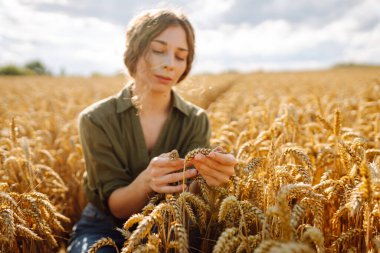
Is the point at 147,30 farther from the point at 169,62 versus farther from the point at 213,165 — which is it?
the point at 213,165

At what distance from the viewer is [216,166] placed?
1.70m

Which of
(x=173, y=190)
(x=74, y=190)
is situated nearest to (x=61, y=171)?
(x=74, y=190)

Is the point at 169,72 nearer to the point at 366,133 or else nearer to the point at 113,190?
the point at 113,190

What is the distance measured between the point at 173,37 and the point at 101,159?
39.4 inches

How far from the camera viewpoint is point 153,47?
229cm

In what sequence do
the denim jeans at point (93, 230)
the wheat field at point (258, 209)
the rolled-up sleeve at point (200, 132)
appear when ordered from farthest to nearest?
1. the rolled-up sleeve at point (200, 132)
2. the denim jeans at point (93, 230)
3. the wheat field at point (258, 209)

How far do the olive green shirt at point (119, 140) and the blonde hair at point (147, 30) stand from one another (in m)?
0.28

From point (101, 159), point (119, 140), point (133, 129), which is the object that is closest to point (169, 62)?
point (133, 129)

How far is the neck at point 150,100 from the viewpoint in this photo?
2479 millimetres

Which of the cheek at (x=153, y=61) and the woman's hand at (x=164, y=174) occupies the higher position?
the cheek at (x=153, y=61)

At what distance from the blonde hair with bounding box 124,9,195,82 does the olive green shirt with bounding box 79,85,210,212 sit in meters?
0.28

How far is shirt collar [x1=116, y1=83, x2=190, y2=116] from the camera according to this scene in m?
2.40

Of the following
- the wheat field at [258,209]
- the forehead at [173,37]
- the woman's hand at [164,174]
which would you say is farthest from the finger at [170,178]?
the forehead at [173,37]

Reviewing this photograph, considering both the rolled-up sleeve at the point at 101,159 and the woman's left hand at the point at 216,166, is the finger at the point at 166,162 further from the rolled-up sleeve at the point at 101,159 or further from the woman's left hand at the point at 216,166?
the rolled-up sleeve at the point at 101,159
